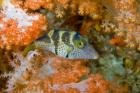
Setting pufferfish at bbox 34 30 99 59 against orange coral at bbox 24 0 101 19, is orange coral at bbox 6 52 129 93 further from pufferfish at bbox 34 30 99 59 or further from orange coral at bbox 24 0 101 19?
orange coral at bbox 24 0 101 19

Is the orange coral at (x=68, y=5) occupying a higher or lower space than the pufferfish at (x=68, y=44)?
higher

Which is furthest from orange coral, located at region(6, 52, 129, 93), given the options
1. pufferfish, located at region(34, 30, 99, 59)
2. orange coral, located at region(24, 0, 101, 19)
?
orange coral, located at region(24, 0, 101, 19)

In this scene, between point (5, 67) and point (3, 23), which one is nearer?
point (3, 23)

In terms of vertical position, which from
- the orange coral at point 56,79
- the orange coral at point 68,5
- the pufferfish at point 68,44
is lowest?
the orange coral at point 56,79

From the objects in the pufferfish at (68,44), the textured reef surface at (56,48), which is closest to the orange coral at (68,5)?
the textured reef surface at (56,48)

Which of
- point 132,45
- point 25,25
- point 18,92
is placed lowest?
point 18,92

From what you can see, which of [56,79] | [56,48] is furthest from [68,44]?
[56,79]

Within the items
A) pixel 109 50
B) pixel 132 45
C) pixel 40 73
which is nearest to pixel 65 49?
pixel 40 73

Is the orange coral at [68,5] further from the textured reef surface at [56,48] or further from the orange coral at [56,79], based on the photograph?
the orange coral at [56,79]

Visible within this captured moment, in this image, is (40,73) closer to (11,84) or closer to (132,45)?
(11,84)

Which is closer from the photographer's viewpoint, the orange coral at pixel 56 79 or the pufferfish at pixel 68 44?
the pufferfish at pixel 68 44
